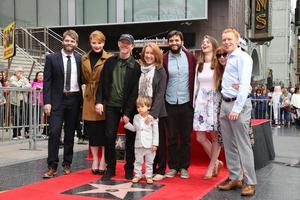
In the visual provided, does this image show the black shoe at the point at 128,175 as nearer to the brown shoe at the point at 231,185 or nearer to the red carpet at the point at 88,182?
the red carpet at the point at 88,182

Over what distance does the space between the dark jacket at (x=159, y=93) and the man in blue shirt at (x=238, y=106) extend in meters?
0.86

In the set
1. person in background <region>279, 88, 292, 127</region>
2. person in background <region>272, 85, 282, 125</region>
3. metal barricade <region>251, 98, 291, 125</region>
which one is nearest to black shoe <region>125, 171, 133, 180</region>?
metal barricade <region>251, 98, 291, 125</region>

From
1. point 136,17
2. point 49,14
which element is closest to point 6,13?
point 49,14

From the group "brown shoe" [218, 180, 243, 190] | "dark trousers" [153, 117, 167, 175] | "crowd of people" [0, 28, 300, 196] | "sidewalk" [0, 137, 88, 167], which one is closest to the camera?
"brown shoe" [218, 180, 243, 190]

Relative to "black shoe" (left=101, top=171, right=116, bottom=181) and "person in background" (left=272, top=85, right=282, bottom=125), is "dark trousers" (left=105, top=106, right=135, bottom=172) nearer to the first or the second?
"black shoe" (left=101, top=171, right=116, bottom=181)

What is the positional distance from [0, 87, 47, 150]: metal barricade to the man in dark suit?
2723mm

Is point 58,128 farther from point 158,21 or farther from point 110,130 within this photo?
point 158,21

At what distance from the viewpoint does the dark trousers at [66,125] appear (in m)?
6.61

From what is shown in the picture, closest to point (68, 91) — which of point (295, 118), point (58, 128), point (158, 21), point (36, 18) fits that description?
point (58, 128)

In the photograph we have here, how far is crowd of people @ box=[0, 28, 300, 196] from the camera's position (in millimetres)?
5895

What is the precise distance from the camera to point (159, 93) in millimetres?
6141

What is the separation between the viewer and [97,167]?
6.90 meters

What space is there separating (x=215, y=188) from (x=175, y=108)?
124 centimetres

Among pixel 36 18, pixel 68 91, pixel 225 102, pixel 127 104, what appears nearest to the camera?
pixel 225 102
